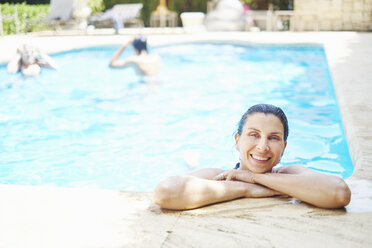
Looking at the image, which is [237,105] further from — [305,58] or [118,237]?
[118,237]

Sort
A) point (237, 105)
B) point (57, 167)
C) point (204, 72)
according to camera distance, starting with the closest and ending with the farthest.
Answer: point (57, 167) < point (237, 105) < point (204, 72)

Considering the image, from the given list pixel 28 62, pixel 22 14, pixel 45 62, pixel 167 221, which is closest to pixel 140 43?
pixel 45 62

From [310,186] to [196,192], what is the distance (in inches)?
22.2

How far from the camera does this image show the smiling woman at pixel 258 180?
1998mm

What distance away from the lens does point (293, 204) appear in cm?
210

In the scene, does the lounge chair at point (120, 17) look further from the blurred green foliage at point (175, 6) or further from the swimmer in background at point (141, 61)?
the swimmer in background at point (141, 61)

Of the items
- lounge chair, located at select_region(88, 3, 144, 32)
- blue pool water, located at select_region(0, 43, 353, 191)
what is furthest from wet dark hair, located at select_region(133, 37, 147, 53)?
lounge chair, located at select_region(88, 3, 144, 32)

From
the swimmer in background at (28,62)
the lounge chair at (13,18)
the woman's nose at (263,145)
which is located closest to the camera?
the woman's nose at (263,145)

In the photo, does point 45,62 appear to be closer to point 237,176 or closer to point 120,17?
point 237,176

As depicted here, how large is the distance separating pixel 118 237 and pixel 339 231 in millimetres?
967

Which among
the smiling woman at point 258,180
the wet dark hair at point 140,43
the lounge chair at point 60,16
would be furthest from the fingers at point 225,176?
the lounge chair at point 60,16

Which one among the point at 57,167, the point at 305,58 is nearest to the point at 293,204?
the point at 57,167

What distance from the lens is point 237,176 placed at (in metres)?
2.26

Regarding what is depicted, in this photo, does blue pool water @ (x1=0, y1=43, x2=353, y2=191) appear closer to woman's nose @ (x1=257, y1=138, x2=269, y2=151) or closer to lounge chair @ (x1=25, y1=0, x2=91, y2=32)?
woman's nose @ (x1=257, y1=138, x2=269, y2=151)
